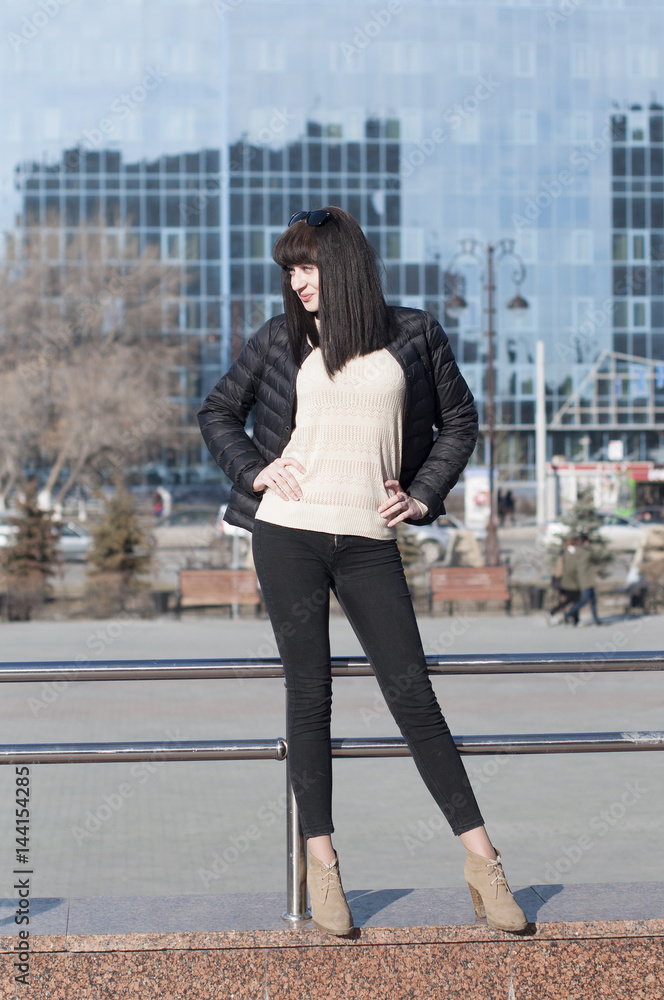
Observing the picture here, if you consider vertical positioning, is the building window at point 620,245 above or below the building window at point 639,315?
above

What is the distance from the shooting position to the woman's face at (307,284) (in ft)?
9.82

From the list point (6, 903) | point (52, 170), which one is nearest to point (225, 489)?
point (52, 170)

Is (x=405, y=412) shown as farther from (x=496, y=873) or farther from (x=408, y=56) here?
(x=408, y=56)

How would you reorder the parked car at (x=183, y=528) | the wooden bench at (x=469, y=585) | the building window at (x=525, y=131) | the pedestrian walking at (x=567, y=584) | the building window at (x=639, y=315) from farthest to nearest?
the building window at (x=525, y=131) → the building window at (x=639, y=315) → the parked car at (x=183, y=528) → the wooden bench at (x=469, y=585) → the pedestrian walking at (x=567, y=584)

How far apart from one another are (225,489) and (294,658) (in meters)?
58.7

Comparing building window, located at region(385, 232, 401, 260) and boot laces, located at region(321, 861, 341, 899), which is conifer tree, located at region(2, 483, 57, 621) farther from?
building window, located at region(385, 232, 401, 260)

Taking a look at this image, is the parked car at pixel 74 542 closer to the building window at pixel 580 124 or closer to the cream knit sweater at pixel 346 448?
the cream knit sweater at pixel 346 448

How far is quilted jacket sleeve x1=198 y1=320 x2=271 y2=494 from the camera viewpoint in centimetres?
306

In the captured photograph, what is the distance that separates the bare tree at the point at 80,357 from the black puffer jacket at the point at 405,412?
3988 cm

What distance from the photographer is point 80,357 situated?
154ft

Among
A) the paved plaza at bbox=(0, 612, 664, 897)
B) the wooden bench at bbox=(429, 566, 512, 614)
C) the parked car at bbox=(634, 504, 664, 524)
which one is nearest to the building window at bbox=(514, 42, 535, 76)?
the parked car at bbox=(634, 504, 664, 524)

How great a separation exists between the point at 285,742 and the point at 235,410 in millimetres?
888

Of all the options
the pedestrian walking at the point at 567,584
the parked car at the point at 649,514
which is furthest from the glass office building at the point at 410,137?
the pedestrian walking at the point at 567,584

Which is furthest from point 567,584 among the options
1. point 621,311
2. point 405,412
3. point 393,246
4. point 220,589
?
point 621,311
